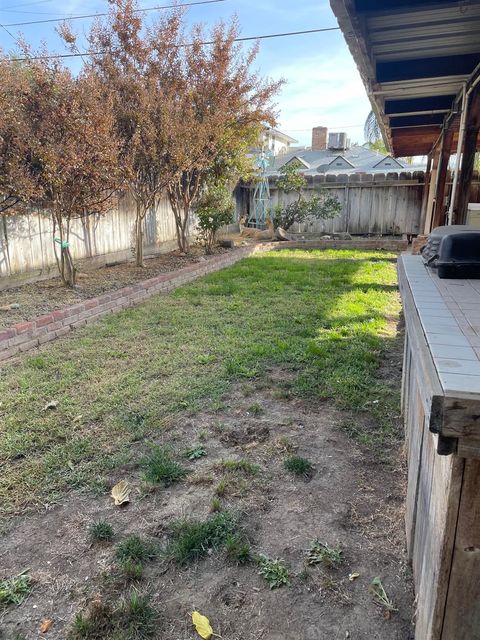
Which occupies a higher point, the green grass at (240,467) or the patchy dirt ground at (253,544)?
the green grass at (240,467)

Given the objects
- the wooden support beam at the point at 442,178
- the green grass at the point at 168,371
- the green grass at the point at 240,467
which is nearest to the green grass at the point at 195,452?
the green grass at the point at 240,467

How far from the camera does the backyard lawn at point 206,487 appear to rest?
4.77ft

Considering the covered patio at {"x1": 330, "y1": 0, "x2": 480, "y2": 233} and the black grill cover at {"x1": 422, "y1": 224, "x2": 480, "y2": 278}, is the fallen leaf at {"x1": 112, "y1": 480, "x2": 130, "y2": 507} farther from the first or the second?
the covered patio at {"x1": 330, "y1": 0, "x2": 480, "y2": 233}

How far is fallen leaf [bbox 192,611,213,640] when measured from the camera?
4.44 ft

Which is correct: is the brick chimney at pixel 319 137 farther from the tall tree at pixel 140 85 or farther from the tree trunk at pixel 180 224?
the tall tree at pixel 140 85

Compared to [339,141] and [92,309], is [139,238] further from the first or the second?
[339,141]

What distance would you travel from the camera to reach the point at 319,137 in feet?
84.1

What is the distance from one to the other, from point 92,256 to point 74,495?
5.48 m

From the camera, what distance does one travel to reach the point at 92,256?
6941mm

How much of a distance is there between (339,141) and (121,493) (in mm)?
24080

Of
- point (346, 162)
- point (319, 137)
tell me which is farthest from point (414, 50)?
point (319, 137)

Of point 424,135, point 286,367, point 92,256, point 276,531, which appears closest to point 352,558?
point 276,531

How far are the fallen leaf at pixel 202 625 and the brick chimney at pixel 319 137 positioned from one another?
26648 millimetres

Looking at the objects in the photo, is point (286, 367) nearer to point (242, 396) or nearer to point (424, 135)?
point (242, 396)
